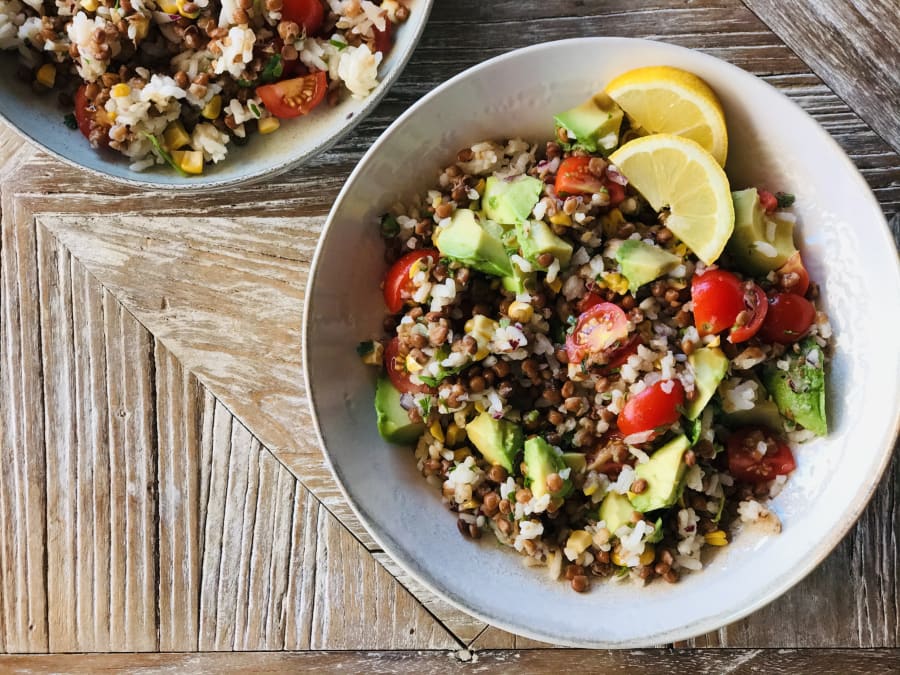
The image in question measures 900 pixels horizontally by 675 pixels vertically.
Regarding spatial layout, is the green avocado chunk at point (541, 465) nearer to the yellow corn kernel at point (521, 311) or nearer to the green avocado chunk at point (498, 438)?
the green avocado chunk at point (498, 438)

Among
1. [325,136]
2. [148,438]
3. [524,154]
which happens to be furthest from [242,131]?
[148,438]

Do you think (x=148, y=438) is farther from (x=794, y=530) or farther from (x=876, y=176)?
(x=876, y=176)

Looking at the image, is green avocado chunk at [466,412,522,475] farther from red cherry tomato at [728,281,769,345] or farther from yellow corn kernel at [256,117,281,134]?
yellow corn kernel at [256,117,281,134]

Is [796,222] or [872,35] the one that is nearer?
[796,222]

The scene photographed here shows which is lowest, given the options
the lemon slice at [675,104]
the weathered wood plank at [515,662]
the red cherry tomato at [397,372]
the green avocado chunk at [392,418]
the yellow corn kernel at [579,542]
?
the weathered wood plank at [515,662]

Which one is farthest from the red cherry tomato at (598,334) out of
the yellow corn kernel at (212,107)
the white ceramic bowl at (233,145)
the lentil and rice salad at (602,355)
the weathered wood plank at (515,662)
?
the yellow corn kernel at (212,107)

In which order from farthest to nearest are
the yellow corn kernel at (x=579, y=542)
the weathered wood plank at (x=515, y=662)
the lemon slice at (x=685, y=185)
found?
the weathered wood plank at (x=515, y=662) < the yellow corn kernel at (x=579, y=542) < the lemon slice at (x=685, y=185)

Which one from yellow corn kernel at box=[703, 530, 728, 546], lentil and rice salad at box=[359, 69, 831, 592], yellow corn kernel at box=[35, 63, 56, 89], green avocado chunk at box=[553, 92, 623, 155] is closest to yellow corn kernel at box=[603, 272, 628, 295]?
lentil and rice salad at box=[359, 69, 831, 592]
